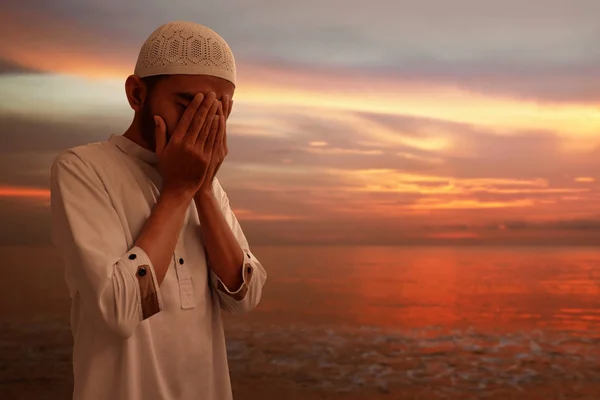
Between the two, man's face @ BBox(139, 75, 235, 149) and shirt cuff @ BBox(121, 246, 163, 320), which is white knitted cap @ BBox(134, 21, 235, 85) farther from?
shirt cuff @ BBox(121, 246, 163, 320)

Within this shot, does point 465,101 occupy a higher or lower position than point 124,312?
higher

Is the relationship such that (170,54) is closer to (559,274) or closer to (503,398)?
(503,398)

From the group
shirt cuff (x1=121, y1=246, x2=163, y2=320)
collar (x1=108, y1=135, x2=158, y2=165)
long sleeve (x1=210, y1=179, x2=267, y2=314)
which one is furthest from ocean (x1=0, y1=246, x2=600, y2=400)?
shirt cuff (x1=121, y1=246, x2=163, y2=320)

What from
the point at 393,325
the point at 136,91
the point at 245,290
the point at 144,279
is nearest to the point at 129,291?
the point at 144,279

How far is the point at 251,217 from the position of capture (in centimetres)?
395

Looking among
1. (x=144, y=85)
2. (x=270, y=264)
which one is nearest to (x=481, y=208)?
(x=270, y=264)

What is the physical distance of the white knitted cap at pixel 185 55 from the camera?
4.13ft

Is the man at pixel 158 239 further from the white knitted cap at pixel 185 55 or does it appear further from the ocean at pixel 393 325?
the ocean at pixel 393 325

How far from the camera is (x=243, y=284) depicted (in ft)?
4.41

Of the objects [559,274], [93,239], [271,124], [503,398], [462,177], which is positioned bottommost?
[503,398]

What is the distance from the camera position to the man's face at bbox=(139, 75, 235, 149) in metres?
1.25

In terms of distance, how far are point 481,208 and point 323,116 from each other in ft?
3.81

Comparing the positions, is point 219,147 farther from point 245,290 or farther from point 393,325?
point 393,325

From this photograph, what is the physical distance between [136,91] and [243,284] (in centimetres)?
45
